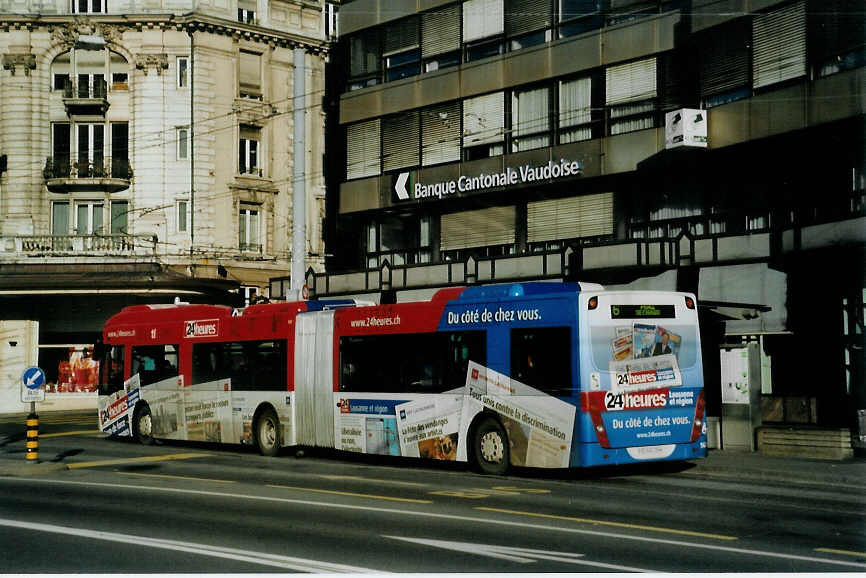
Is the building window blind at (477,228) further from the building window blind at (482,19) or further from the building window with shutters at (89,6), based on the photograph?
the building window with shutters at (89,6)

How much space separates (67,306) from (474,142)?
72.8ft

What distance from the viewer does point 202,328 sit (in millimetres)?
24484

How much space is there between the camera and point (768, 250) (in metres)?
26.2

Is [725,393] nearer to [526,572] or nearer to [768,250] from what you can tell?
[768,250]

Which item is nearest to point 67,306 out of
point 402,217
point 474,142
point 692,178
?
point 402,217

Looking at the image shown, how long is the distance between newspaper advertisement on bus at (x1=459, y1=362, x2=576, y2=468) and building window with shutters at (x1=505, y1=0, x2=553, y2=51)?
54.6 feet

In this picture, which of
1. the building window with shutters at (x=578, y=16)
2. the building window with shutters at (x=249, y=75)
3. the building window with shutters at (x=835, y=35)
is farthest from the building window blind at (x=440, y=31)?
the building window with shutters at (x=249, y=75)

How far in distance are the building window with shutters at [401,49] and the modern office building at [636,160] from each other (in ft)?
0.22

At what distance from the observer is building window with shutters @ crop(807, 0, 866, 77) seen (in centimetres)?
2341

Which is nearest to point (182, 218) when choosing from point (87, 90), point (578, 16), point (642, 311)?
point (87, 90)

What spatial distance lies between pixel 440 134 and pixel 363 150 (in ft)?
12.7

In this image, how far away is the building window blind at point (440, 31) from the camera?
34656mm

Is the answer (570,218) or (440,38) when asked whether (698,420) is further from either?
(440,38)

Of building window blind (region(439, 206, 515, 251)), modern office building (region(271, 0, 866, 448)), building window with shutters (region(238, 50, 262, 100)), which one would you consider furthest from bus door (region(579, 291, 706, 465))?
building window with shutters (region(238, 50, 262, 100))
